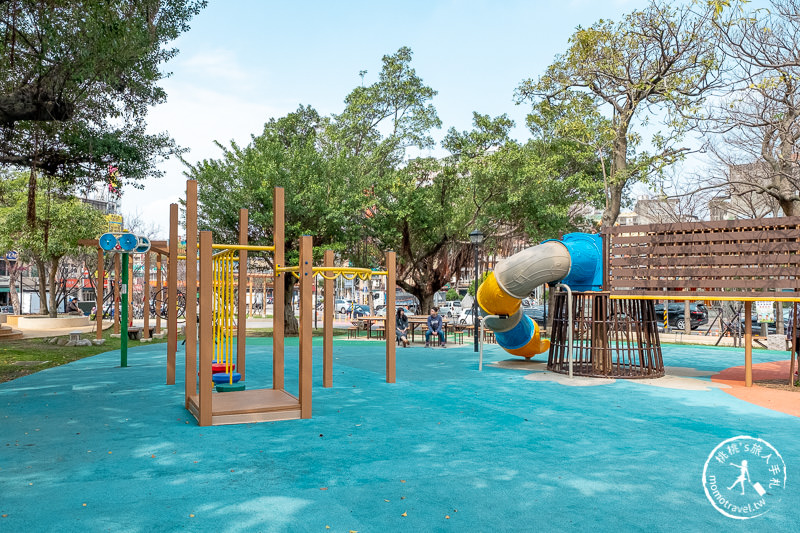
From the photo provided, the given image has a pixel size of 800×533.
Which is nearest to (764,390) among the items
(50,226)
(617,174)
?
(617,174)

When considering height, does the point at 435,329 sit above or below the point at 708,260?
below

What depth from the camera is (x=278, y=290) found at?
9.25m

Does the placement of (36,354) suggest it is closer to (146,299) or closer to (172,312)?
(146,299)

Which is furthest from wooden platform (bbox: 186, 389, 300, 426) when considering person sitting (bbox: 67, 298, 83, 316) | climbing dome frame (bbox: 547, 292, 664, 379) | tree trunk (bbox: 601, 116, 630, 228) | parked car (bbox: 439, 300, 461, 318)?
person sitting (bbox: 67, 298, 83, 316)

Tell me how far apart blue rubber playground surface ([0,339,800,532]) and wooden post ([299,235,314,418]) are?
458mm

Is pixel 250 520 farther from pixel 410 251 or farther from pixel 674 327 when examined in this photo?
pixel 674 327

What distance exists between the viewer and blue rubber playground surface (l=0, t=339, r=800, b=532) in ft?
14.6

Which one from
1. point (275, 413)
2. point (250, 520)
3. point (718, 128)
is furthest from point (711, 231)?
point (250, 520)

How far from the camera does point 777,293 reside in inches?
428

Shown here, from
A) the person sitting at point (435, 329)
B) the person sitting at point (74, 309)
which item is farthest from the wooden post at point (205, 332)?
the person sitting at point (74, 309)

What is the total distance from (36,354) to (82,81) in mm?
9065

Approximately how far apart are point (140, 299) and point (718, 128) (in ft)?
135

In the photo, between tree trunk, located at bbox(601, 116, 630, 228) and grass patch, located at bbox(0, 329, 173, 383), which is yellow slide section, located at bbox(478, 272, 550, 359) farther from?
grass patch, located at bbox(0, 329, 173, 383)

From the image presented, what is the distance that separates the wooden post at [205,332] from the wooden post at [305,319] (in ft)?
4.00
